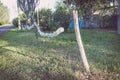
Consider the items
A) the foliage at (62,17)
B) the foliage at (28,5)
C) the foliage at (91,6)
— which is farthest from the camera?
the foliage at (91,6)

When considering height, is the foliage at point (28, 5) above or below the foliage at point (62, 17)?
above

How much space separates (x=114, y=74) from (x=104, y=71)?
34 cm

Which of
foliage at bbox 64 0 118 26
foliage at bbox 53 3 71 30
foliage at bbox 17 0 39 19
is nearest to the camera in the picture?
foliage at bbox 17 0 39 19

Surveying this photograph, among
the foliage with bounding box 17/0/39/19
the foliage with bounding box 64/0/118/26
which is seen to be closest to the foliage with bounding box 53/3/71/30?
the foliage with bounding box 17/0/39/19

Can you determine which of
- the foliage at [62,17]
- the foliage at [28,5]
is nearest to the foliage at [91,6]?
the foliage at [62,17]

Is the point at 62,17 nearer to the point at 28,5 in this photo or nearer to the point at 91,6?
the point at 28,5

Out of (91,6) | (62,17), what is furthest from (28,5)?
(91,6)

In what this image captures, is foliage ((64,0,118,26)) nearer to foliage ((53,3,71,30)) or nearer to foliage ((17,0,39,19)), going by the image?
foliage ((53,3,71,30))

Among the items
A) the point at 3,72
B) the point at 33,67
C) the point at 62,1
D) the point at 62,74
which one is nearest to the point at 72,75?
the point at 62,74

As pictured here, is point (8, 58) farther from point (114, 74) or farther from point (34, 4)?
point (34, 4)

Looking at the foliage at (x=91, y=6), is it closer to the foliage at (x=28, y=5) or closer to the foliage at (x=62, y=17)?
the foliage at (x=62, y=17)

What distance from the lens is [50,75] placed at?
586 cm

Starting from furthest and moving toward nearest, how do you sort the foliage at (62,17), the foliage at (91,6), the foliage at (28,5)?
A: the foliage at (91,6) → the foliage at (62,17) → the foliage at (28,5)

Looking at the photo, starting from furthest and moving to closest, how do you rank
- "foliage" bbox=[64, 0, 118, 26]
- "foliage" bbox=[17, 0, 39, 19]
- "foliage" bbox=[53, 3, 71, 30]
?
1. "foliage" bbox=[64, 0, 118, 26]
2. "foliage" bbox=[53, 3, 71, 30]
3. "foliage" bbox=[17, 0, 39, 19]
